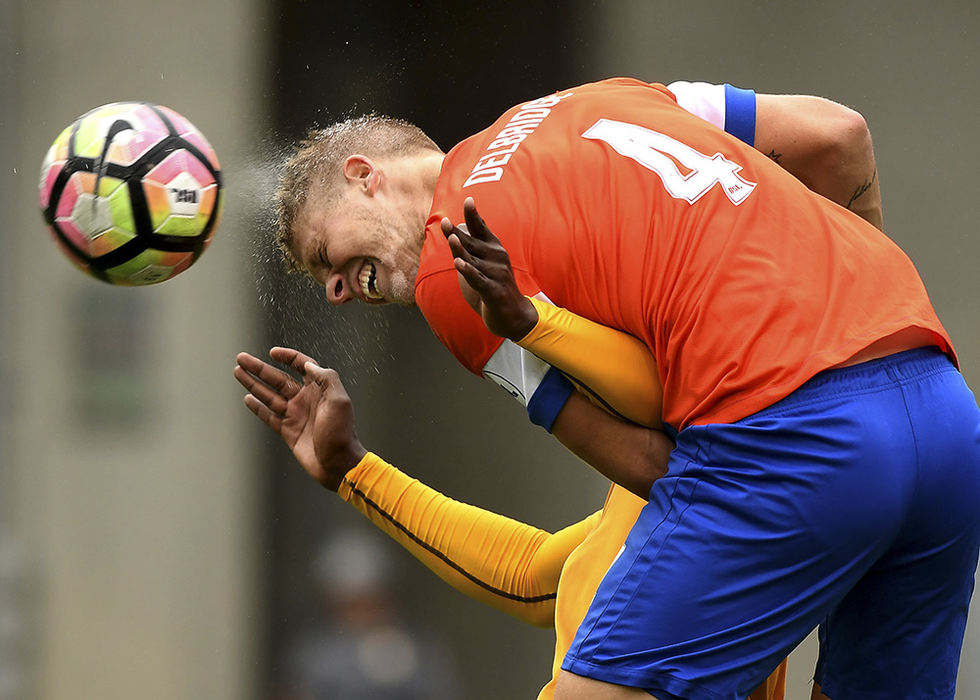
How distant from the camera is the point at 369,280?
1844 millimetres

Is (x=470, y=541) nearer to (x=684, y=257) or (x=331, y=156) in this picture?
(x=331, y=156)

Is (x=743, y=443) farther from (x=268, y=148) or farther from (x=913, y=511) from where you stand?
(x=268, y=148)

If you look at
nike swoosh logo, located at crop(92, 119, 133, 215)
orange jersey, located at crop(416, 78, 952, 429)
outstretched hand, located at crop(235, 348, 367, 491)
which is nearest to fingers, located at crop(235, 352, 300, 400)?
outstretched hand, located at crop(235, 348, 367, 491)

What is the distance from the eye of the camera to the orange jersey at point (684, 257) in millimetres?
1338

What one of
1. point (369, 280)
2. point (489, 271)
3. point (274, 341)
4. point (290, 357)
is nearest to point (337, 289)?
point (369, 280)

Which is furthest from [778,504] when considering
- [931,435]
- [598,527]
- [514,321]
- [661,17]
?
[661,17]

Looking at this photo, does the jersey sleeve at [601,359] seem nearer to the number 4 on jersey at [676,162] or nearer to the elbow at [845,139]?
the number 4 on jersey at [676,162]

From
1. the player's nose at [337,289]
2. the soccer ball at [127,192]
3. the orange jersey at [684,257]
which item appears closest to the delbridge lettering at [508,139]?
the orange jersey at [684,257]

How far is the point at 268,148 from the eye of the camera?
9.88ft

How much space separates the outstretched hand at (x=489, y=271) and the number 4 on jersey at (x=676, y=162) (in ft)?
0.79

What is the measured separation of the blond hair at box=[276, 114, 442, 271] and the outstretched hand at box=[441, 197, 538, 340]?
55cm

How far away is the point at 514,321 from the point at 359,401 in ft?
6.12

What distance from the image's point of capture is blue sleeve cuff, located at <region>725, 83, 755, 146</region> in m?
1.75

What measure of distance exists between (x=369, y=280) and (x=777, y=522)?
815 mm
